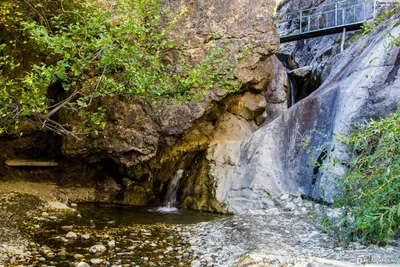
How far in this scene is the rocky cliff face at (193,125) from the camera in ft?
34.9

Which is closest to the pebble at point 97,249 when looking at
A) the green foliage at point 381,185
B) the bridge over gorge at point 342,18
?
the green foliage at point 381,185

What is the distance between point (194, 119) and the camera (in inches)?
429

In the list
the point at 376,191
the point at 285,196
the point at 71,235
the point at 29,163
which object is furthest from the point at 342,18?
the point at 71,235

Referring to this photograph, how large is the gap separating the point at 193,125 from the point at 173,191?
241 cm

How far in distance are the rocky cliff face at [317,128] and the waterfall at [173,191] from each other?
2.12 meters

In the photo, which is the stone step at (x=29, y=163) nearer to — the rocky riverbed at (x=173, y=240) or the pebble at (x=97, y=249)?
the rocky riverbed at (x=173, y=240)

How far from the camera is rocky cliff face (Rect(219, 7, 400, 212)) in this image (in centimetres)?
799

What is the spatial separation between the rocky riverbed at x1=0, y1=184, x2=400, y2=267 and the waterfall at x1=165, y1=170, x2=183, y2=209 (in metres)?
2.50

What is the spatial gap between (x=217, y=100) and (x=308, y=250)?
6.65m

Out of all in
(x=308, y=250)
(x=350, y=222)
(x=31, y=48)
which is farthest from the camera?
(x=31, y=48)

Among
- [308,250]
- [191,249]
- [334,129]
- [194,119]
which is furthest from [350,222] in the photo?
[194,119]

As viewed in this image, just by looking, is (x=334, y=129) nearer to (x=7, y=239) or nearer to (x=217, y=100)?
(x=217, y=100)

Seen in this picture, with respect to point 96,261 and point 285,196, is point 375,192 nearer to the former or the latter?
point 96,261

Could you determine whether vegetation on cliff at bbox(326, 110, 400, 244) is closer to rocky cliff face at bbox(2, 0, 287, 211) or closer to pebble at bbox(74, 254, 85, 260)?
pebble at bbox(74, 254, 85, 260)
